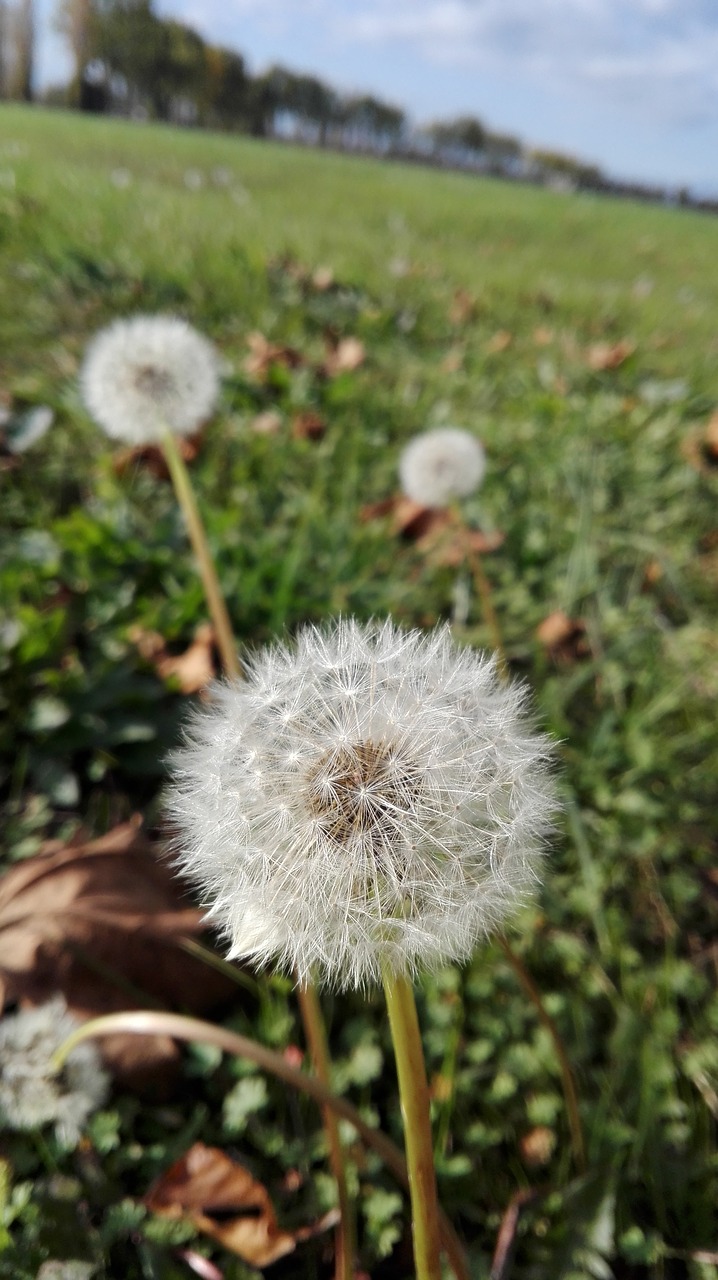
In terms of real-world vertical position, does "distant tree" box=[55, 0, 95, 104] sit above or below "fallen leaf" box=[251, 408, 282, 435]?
above

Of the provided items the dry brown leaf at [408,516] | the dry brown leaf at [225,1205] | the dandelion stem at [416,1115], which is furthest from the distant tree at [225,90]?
the dandelion stem at [416,1115]

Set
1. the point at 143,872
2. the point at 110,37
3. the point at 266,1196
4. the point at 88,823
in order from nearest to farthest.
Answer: the point at 266,1196, the point at 143,872, the point at 88,823, the point at 110,37

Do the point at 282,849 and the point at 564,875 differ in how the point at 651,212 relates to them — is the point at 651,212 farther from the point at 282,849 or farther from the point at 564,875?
the point at 282,849

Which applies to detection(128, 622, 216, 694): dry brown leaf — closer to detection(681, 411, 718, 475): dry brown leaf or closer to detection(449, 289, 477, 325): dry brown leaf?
detection(681, 411, 718, 475): dry brown leaf

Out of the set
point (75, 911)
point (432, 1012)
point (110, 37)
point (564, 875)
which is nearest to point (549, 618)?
point (564, 875)

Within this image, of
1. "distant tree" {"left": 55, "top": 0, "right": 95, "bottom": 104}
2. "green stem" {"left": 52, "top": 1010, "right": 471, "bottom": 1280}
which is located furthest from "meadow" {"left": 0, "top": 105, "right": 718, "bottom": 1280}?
"distant tree" {"left": 55, "top": 0, "right": 95, "bottom": 104}

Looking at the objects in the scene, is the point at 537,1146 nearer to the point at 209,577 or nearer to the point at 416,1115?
the point at 416,1115
